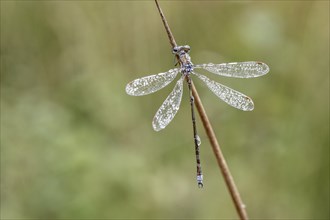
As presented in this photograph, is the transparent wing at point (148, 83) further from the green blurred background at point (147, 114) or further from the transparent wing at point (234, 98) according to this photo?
the green blurred background at point (147, 114)

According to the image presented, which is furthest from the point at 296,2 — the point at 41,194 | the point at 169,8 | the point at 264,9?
the point at 41,194

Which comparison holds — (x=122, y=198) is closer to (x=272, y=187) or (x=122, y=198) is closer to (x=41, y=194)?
(x=41, y=194)

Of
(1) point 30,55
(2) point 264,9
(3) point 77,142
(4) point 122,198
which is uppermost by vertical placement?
(2) point 264,9

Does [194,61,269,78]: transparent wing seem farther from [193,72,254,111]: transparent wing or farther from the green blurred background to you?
the green blurred background

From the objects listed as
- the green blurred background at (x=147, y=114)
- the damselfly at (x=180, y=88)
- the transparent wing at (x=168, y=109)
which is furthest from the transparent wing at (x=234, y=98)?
the green blurred background at (x=147, y=114)

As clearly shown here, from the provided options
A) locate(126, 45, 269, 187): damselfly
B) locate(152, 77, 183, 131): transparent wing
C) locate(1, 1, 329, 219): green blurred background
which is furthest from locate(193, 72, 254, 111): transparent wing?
locate(1, 1, 329, 219): green blurred background
